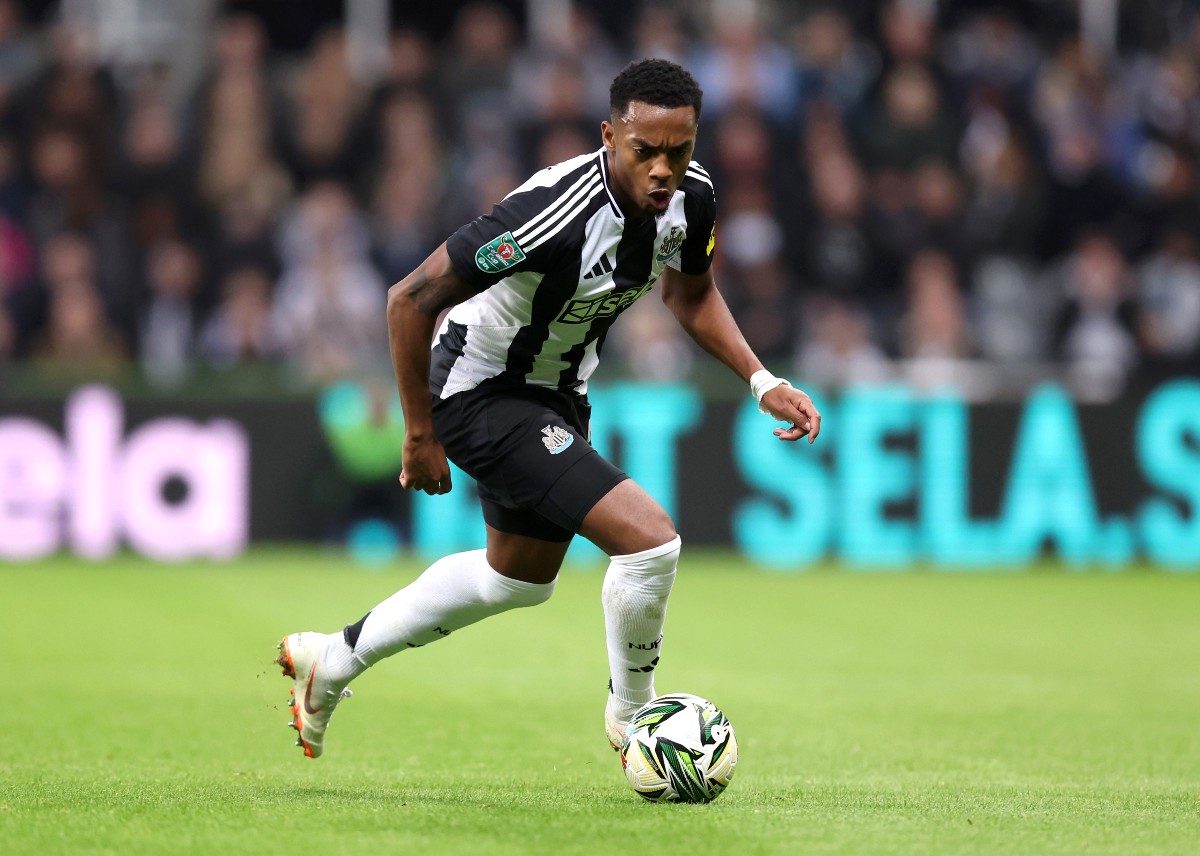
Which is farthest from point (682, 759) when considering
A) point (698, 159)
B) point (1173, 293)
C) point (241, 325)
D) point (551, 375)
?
point (1173, 293)

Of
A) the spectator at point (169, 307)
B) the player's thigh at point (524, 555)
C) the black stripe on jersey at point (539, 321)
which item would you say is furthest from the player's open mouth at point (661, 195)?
the spectator at point (169, 307)

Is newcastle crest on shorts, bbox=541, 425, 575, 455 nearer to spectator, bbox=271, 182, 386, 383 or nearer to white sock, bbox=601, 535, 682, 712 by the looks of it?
white sock, bbox=601, 535, 682, 712

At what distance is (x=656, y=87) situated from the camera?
5.07 meters

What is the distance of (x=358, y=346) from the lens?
1411 cm

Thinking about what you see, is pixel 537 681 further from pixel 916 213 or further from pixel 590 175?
pixel 916 213

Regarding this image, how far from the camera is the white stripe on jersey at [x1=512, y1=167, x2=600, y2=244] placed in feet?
16.7

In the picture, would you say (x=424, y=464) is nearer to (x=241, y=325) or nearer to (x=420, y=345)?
(x=420, y=345)

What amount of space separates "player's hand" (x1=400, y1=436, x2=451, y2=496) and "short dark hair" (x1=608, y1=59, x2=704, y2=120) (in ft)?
3.61

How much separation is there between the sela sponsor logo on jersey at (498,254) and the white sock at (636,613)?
2.93 ft

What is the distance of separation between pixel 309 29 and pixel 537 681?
1105 centimetres

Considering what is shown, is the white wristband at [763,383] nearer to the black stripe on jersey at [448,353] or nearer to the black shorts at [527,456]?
the black shorts at [527,456]

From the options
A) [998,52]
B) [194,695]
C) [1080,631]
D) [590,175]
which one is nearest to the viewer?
[590,175]

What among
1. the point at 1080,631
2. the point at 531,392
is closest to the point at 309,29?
the point at 1080,631

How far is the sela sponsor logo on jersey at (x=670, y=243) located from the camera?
537cm
